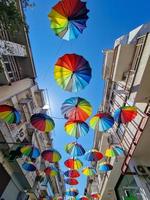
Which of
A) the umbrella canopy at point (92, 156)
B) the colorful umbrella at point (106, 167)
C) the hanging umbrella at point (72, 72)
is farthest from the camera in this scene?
the colorful umbrella at point (106, 167)

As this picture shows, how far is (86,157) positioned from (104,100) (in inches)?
285

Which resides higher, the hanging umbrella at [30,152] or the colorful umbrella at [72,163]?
the hanging umbrella at [30,152]

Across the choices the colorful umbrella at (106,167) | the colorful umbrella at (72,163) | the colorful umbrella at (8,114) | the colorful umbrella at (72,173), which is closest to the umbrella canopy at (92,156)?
the colorful umbrella at (72,163)

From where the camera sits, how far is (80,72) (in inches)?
265

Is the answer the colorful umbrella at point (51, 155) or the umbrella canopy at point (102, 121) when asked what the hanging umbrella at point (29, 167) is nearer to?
the colorful umbrella at point (51, 155)

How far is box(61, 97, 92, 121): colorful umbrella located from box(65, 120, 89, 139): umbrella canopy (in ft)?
1.43

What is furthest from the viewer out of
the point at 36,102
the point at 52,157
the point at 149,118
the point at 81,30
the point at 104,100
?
the point at 36,102

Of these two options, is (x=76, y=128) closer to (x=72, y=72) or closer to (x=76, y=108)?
(x=76, y=108)

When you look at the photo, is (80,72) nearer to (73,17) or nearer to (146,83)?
(73,17)

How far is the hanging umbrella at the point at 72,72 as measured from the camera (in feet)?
Answer: 21.5

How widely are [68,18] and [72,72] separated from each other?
2197mm

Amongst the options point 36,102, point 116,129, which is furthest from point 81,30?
point 36,102

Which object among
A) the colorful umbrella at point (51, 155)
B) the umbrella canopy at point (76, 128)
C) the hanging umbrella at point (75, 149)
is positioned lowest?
the colorful umbrella at point (51, 155)

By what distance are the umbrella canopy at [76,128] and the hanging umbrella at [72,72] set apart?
248cm
